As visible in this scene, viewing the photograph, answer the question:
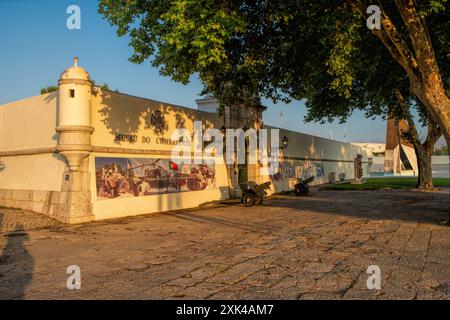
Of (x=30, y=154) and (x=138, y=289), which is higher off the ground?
(x=30, y=154)

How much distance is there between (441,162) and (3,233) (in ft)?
258

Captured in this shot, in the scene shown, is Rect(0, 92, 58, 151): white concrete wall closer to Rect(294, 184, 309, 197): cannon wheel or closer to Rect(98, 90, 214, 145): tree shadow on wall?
Rect(98, 90, 214, 145): tree shadow on wall

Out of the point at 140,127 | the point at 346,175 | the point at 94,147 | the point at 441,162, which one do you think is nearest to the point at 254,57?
the point at 140,127

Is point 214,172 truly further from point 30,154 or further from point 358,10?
point 358,10

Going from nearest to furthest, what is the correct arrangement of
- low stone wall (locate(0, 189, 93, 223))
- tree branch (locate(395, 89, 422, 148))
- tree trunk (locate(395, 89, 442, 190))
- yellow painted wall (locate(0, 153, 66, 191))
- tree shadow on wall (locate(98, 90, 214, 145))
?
low stone wall (locate(0, 189, 93, 223)) → yellow painted wall (locate(0, 153, 66, 191)) → tree shadow on wall (locate(98, 90, 214, 145)) → tree branch (locate(395, 89, 422, 148)) → tree trunk (locate(395, 89, 442, 190))

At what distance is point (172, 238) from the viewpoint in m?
9.21

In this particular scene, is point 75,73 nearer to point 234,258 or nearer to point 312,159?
point 234,258

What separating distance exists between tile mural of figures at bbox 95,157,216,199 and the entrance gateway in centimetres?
4

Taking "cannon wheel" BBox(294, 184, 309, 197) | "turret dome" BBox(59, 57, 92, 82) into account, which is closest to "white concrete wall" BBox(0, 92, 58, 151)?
"turret dome" BBox(59, 57, 92, 82)

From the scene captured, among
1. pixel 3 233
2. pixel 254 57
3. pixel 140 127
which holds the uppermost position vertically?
pixel 254 57

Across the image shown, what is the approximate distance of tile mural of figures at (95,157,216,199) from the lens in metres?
13.1

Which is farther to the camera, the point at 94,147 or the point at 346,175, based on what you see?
the point at 346,175

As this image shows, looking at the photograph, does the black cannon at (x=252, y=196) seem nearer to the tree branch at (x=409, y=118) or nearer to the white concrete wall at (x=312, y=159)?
the white concrete wall at (x=312, y=159)
